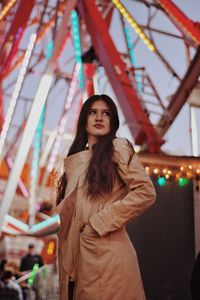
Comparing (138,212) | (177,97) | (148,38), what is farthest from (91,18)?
(138,212)

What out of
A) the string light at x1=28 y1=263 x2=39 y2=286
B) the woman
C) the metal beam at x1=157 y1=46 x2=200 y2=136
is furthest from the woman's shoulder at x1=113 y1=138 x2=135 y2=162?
the metal beam at x1=157 y1=46 x2=200 y2=136

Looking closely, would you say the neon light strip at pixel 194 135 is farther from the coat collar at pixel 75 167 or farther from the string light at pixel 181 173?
the coat collar at pixel 75 167

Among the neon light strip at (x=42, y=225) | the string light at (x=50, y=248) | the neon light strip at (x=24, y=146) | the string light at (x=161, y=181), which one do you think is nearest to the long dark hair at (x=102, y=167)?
the string light at (x=161, y=181)

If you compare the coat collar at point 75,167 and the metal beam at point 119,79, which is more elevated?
the metal beam at point 119,79

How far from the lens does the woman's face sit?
7.23 ft

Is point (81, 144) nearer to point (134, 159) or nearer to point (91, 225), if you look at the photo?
point (134, 159)

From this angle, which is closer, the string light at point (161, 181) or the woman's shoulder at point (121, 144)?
the woman's shoulder at point (121, 144)

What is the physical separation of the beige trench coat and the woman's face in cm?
14

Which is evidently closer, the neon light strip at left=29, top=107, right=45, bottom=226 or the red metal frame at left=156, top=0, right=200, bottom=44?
the red metal frame at left=156, top=0, right=200, bottom=44

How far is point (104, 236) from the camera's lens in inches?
74.8

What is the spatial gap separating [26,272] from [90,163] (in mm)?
5483

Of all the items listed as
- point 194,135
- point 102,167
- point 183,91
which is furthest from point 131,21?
point 102,167

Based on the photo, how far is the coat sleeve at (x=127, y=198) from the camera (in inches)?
74.2

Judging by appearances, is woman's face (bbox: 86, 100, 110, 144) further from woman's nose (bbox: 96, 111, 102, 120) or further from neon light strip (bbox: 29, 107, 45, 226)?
neon light strip (bbox: 29, 107, 45, 226)
